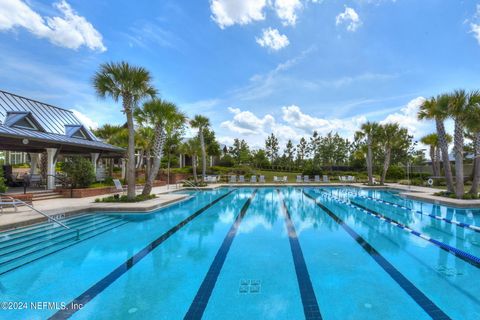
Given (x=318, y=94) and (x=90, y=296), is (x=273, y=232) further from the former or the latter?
(x=318, y=94)

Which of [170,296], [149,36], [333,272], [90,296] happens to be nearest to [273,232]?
[333,272]

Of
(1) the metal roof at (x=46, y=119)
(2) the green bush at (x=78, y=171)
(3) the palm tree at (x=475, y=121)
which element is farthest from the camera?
(2) the green bush at (x=78, y=171)

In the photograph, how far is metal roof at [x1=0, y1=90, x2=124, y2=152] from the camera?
41.3 ft

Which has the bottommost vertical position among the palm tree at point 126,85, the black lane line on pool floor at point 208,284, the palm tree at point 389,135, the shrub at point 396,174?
the black lane line on pool floor at point 208,284

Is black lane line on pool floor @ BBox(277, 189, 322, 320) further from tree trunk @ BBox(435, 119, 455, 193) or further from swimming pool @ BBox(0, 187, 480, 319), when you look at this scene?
tree trunk @ BBox(435, 119, 455, 193)

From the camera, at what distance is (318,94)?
20344mm

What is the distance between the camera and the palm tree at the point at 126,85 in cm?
1070

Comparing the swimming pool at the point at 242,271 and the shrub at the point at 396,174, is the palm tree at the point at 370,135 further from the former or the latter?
the swimming pool at the point at 242,271

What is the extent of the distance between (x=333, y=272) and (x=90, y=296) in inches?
154

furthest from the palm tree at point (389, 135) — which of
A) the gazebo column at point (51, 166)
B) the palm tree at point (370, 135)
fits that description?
the gazebo column at point (51, 166)

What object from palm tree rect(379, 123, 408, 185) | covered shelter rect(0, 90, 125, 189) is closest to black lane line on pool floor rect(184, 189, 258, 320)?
covered shelter rect(0, 90, 125, 189)

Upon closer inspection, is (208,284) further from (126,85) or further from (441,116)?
(441,116)

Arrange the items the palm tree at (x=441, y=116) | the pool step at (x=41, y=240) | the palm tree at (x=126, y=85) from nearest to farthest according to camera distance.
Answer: the pool step at (x=41, y=240)
the palm tree at (x=126, y=85)
the palm tree at (x=441, y=116)

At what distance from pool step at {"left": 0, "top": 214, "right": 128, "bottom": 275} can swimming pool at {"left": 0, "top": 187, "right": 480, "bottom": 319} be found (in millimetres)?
27
